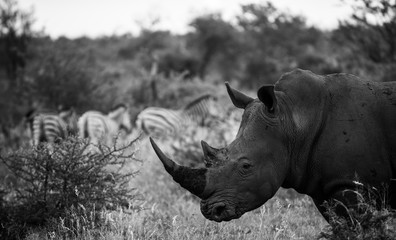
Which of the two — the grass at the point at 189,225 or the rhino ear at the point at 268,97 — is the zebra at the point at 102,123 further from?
the rhino ear at the point at 268,97

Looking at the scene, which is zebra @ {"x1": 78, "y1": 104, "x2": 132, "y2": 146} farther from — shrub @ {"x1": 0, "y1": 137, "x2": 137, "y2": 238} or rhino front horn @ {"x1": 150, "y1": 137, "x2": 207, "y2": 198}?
rhino front horn @ {"x1": 150, "y1": 137, "x2": 207, "y2": 198}

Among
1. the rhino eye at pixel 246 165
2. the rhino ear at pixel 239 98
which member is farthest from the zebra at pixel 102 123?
the rhino eye at pixel 246 165

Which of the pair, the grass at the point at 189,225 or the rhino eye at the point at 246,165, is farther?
the grass at the point at 189,225

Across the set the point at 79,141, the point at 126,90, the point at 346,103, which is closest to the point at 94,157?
the point at 79,141

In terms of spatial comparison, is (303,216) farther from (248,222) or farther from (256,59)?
(256,59)

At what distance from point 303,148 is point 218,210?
2.68ft

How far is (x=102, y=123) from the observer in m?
13.0

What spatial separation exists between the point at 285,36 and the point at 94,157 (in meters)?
30.2

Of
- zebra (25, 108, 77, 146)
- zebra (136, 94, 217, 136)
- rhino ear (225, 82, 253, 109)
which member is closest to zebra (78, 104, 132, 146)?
zebra (136, 94, 217, 136)

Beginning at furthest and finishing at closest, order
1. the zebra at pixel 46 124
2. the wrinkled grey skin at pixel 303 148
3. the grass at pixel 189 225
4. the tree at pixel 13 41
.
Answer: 1. the tree at pixel 13 41
2. the zebra at pixel 46 124
3. the grass at pixel 189 225
4. the wrinkled grey skin at pixel 303 148

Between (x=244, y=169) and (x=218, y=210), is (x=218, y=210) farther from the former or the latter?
(x=244, y=169)

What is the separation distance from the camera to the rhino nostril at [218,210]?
12.7 ft

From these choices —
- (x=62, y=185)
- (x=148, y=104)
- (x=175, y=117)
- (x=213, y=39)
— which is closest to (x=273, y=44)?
(x=213, y=39)

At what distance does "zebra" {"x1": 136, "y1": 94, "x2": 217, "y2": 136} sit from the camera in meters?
14.1
